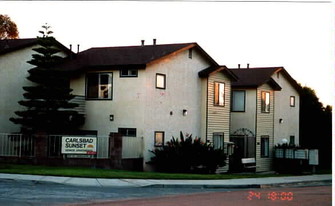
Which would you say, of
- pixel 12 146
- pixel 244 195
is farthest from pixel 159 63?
pixel 244 195

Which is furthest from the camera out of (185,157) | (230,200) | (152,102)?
(152,102)

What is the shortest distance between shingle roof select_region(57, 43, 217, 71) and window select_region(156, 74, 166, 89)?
39.2 inches

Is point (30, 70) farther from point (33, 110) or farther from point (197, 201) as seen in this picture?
point (197, 201)

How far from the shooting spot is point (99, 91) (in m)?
28.4

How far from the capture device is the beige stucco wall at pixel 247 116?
35062mm

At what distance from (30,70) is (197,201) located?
48.0ft

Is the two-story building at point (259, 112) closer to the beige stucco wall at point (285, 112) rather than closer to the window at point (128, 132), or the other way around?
the beige stucco wall at point (285, 112)

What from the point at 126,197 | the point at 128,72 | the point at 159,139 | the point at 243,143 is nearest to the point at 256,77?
the point at 243,143

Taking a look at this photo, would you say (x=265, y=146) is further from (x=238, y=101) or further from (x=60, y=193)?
(x=60, y=193)

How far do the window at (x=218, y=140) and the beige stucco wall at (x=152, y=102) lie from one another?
5.75 feet

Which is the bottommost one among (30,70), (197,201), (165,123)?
(197,201)

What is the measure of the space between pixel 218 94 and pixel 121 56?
6.20 metres

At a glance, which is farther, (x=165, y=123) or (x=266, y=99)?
(x=266, y=99)

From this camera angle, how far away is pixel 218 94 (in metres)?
31.8
